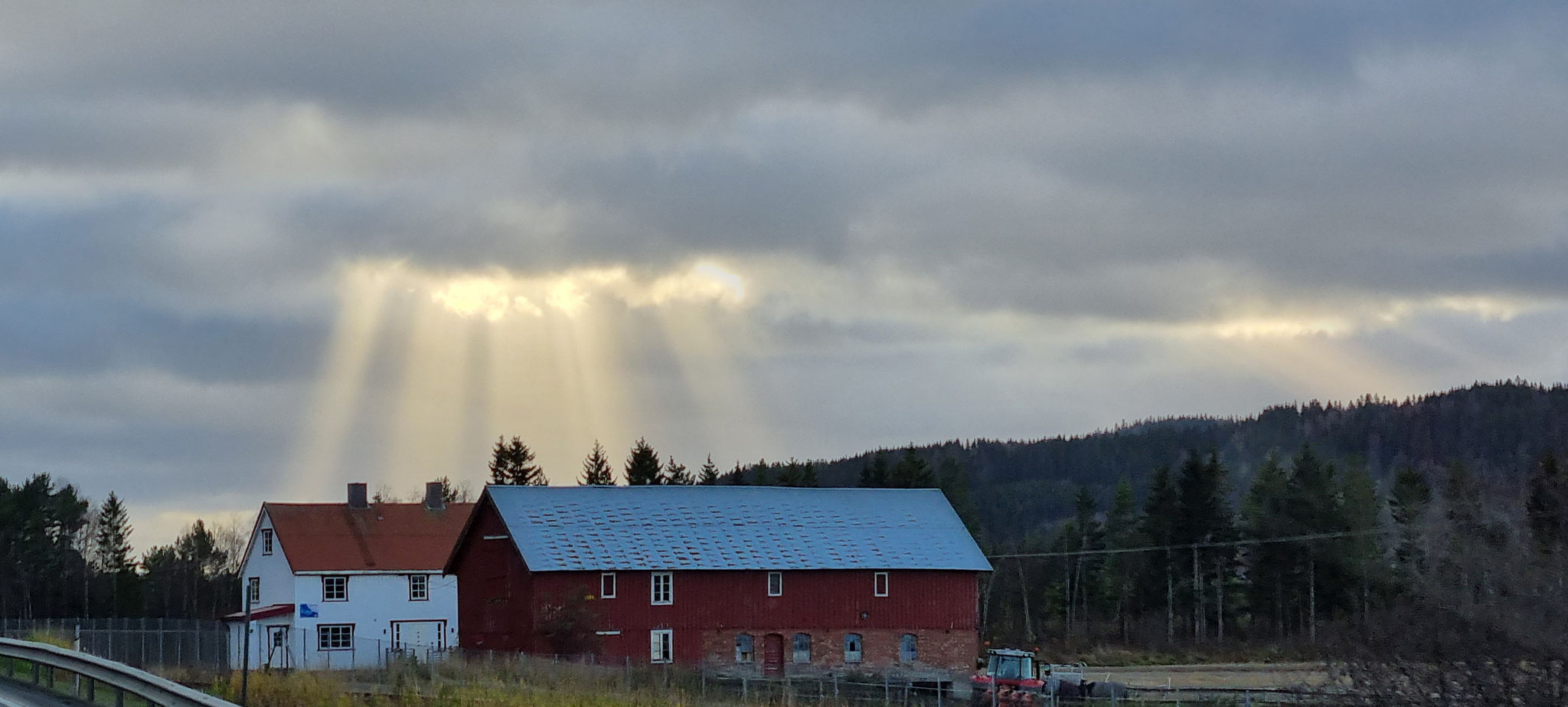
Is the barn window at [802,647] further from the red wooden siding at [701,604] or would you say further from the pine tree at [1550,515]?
the pine tree at [1550,515]

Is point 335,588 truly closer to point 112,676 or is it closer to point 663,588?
point 663,588

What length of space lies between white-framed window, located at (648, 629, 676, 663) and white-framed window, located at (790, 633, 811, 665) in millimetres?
4504

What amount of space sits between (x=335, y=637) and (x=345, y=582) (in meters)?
2.43

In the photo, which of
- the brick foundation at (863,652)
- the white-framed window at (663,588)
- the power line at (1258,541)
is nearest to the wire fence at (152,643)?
the white-framed window at (663,588)

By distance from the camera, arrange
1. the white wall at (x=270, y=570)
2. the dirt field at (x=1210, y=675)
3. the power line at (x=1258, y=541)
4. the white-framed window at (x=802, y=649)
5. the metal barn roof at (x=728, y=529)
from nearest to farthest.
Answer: the dirt field at (x=1210, y=675) < the metal barn roof at (x=728, y=529) < the white-framed window at (x=802, y=649) < the white wall at (x=270, y=570) < the power line at (x=1258, y=541)

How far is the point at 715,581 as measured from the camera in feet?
205

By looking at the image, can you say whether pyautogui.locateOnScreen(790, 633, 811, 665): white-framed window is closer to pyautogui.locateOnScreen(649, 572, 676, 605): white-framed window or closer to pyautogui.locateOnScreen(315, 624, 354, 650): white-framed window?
pyautogui.locateOnScreen(649, 572, 676, 605): white-framed window

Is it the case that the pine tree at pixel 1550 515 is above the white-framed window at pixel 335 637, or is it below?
above

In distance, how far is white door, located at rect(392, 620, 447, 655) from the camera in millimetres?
76812

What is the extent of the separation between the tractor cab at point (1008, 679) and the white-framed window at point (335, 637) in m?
38.9

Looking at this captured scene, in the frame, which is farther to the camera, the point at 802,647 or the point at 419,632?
the point at 419,632

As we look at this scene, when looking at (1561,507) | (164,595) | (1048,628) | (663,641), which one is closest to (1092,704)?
(1561,507)

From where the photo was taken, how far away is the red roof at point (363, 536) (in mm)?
76438

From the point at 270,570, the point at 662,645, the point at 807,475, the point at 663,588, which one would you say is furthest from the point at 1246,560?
the point at 270,570
